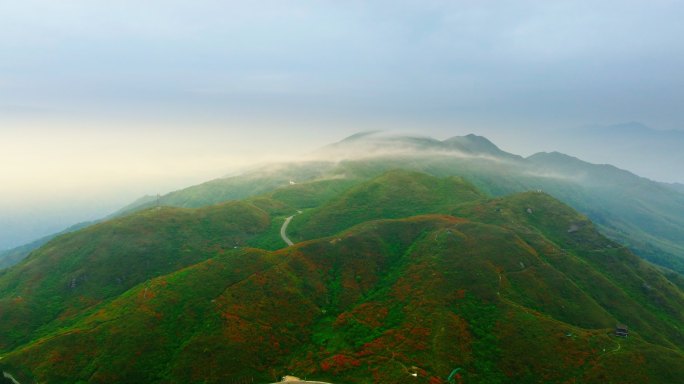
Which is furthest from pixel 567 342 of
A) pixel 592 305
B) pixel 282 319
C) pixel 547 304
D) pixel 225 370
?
pixel 225 370

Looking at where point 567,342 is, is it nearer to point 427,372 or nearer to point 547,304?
point 547,304

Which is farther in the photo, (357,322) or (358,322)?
(357,322)

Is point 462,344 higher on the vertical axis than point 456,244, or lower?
lower

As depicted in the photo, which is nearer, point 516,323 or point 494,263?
point 516,323

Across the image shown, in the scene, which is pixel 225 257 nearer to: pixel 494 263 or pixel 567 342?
pixel 494 263

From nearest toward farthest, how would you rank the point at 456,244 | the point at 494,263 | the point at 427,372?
the point at 427,372 < the point at 494,263 < the point at 456,244

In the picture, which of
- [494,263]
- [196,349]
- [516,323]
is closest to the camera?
[196,349]

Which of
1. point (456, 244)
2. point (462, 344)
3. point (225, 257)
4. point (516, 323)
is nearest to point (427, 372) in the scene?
point (462, 344)

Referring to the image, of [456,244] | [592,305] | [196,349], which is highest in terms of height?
[456,244]

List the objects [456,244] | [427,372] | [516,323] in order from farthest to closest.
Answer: [456,244], [516,323], [427,372]
